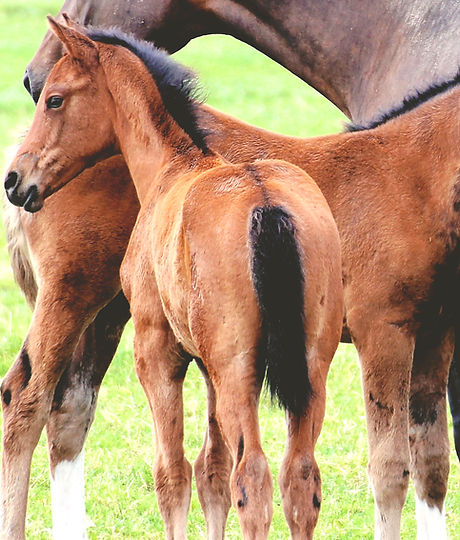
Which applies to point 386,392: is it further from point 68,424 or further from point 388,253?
point 68,424

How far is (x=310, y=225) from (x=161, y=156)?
1017mm

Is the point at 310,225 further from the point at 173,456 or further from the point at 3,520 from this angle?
the point at 3,520

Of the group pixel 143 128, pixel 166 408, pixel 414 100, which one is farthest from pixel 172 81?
pixel 166 408

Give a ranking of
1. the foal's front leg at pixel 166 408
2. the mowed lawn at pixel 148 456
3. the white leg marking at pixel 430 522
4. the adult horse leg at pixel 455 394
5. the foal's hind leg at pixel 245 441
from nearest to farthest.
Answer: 1. the foal's hind leg at pixel 245 441
2. the foal's front leg at pixel 166 408
3. the white leg marking at pixel 430 522
4. the adult horse leg at pixel 455 394
5. the mowed lawn at pixel 148 456

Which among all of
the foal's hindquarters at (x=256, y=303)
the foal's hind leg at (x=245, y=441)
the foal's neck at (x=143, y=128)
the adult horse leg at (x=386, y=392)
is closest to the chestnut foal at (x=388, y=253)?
the adult horse leg at (x=386, y=392)

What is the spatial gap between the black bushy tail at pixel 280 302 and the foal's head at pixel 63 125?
1242mm

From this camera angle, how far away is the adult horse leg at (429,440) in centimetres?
489

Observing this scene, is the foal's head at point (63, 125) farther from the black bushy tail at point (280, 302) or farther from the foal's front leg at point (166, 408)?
the black bushy tail at point (280, 302)

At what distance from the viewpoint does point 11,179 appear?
15.8ft

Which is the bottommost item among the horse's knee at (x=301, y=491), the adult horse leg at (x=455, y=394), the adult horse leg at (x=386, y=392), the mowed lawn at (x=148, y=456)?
the mowed lawn at (x=148, y=456)

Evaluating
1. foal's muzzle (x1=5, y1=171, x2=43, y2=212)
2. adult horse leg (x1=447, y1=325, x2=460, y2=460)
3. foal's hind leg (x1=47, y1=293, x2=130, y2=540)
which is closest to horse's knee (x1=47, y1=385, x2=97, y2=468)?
foal's hind leg (x1=47, y1=293, x2=130, y2=540)

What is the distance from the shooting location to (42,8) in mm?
27234

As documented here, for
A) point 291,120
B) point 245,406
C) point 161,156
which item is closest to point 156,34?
point 161,156

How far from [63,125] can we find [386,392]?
1569mm
